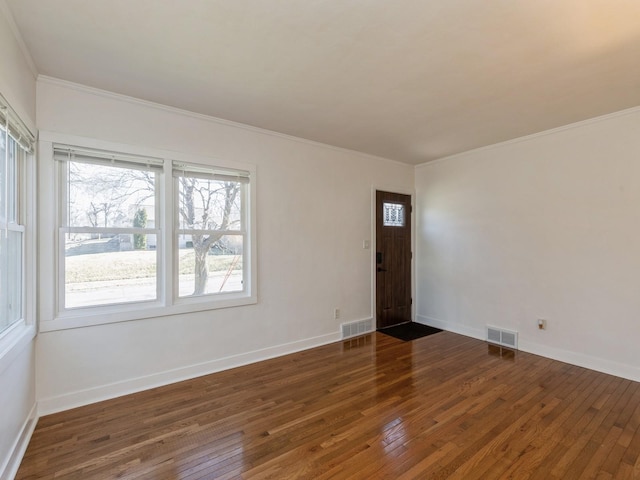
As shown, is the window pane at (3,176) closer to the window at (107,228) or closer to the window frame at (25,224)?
the window frame at (25,224)

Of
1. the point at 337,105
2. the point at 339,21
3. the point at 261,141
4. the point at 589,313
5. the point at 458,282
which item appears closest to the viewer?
the point at 339,21

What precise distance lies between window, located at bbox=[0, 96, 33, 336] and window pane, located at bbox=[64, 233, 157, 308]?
0.38 m

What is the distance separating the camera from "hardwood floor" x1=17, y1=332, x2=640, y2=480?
1.85m

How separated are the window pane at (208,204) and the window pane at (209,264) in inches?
5.3

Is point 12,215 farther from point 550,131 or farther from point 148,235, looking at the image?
point 550,131

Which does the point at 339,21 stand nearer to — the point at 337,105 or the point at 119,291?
the point at 337,105

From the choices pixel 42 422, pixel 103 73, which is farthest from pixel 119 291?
pixel 103 73

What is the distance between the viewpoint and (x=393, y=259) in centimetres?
487

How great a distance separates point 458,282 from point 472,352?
1109mm

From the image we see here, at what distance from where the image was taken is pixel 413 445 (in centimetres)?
204

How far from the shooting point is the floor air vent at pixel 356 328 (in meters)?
4.25

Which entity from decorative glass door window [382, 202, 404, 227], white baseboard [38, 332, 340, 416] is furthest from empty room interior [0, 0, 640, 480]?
decorative glass door window [382, 202, 404, 227]

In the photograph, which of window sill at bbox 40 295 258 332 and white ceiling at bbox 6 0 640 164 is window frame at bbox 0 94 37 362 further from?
white ceiling at bbox 6 0 640 164

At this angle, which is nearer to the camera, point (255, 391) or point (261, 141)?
point (255, 391)
